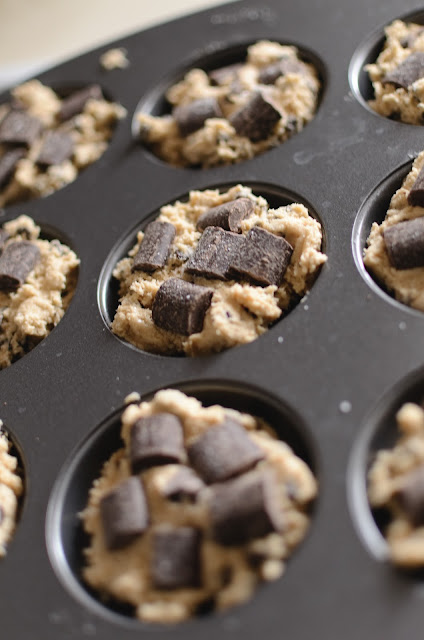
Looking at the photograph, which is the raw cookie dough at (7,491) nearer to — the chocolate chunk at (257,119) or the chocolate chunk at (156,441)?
the chocolate chunk at (156,441)

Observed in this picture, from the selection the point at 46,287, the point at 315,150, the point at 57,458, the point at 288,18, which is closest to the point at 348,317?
the point at 315,150

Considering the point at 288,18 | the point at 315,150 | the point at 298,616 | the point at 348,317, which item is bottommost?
the point at 298,616

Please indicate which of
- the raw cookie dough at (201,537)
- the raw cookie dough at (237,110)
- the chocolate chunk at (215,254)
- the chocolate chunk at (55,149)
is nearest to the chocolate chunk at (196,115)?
the raw cookie dough at (237,110)

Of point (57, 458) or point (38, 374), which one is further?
point (38, 374)

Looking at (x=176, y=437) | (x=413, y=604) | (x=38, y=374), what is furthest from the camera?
(x=38, y=374)

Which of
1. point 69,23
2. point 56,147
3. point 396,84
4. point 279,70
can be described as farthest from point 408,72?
point 69,23

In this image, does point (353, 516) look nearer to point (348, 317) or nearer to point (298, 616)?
point (298, 616)
